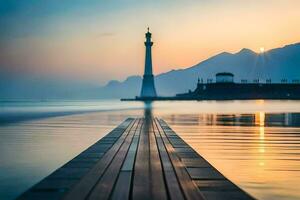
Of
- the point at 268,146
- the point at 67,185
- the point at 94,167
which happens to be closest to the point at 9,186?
the point at 94,167

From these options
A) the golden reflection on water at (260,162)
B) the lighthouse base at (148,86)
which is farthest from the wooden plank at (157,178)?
the lighthouse base at (148,86)

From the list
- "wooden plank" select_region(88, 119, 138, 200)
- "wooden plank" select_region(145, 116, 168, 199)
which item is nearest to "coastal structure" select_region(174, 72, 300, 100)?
"wooden plank" select_region(145, 116, 168, 199)

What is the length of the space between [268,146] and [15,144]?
34.8ft

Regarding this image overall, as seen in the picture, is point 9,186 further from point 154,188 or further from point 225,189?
point 225,189

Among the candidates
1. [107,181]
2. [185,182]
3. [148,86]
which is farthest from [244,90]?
[107,181]

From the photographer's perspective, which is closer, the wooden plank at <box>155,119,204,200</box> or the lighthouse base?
the wooden plank at <box>155,119,204,200</box>

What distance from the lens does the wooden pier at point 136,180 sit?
22.5 ft

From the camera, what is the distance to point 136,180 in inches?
316

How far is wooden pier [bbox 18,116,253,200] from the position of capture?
6855mm

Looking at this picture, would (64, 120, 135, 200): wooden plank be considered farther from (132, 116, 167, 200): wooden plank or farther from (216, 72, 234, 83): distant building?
(216, 72, 234, 83): distant building

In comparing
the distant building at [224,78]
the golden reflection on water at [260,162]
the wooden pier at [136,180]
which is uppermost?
the distant building at [224,78]

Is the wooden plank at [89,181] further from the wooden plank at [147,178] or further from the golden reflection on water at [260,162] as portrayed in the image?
the golden reflection on water at [260,162]

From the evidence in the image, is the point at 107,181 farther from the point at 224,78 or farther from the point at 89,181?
the point at 224,78

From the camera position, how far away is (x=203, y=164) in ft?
33.8
